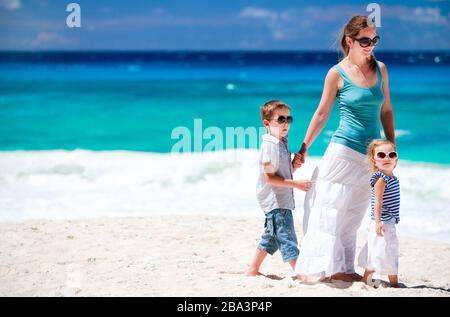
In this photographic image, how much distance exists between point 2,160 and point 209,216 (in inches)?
284

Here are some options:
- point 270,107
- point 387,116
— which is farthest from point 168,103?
point 387,116

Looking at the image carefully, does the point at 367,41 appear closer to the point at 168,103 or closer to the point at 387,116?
the point at 387,116

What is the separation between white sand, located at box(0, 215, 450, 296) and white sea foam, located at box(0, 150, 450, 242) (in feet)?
3.13

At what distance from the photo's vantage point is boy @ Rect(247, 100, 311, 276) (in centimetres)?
414

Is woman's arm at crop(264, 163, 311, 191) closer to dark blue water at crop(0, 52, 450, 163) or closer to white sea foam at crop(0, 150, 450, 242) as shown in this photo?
white sea foam at crop(0, 150, 450, 242)

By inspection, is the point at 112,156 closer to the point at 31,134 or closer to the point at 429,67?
the point at 31,134

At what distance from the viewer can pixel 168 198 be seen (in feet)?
28.3

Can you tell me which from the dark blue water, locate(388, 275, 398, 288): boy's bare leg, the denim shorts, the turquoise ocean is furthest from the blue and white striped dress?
the dark blue water

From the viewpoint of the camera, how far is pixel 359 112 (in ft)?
13.0

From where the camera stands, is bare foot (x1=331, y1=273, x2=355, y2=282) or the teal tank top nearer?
the teal tank top

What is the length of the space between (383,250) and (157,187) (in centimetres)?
585

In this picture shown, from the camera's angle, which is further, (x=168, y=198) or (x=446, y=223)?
(x=168, y=198)

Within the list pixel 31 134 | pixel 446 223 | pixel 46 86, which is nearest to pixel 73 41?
pixel 46 86
